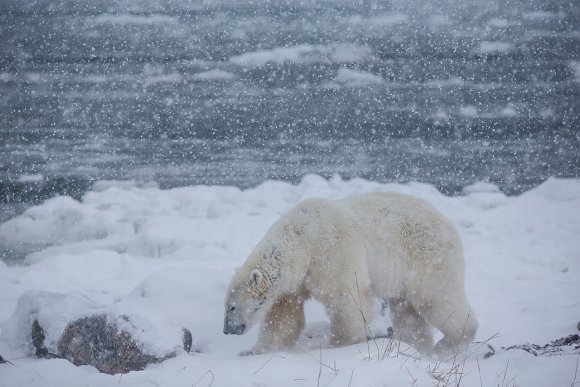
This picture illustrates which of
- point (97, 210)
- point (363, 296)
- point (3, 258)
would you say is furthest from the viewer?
point (97, 210)

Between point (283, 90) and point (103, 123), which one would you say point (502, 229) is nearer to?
point (283, 90)

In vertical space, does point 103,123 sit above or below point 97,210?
above

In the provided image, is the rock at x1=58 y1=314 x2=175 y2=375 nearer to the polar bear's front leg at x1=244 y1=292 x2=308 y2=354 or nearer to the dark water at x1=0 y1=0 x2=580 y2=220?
the polar bear's front leg at x1=244 y1=292 x2=308 y2=354

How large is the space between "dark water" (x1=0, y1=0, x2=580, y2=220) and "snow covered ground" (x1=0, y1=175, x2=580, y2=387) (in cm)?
50

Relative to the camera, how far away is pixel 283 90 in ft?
34.7

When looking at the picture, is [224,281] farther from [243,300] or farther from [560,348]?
[560,348]

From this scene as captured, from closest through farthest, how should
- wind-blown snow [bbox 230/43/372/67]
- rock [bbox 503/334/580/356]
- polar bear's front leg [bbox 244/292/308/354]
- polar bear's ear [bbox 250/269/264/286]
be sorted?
rock [bbox 503/334/580/356] → polar bear's ear [bbox 250/269/264/286] → polar bear's front leg [bbox 244/292/308/354] → wind-blown snow [bbox 230/43/372/67]

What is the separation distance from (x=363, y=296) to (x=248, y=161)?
6.84 m

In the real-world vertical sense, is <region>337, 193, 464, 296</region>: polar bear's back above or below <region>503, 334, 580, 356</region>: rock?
above

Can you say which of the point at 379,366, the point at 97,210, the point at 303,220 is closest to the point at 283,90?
the point at 97,210

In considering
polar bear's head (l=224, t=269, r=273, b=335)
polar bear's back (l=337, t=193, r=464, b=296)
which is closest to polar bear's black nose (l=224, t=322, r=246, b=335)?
polar bear's head (l=224, t=269, r=273, b=335)

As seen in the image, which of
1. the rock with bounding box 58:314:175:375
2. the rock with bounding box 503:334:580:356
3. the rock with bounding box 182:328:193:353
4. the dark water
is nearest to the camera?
the rock with bounding box 58:314:175:375

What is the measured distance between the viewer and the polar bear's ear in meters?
3.81

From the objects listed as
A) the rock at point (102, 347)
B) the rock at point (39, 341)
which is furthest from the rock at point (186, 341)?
the rock at point (39, 341)
